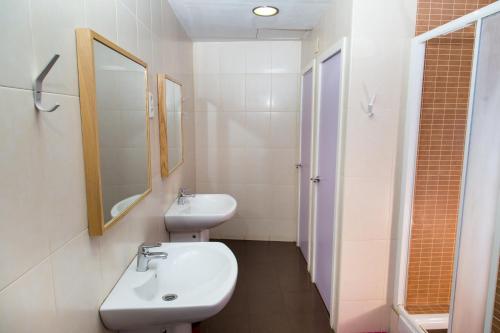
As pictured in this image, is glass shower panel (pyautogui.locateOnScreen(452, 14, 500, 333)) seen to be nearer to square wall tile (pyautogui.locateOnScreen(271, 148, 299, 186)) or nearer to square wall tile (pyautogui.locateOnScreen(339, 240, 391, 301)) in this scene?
square wall tile (pyautogui.locateOnScreen(339, 240, 391, 301))

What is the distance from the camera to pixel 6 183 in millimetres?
665

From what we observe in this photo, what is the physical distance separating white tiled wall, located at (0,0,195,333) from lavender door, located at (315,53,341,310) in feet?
4.72

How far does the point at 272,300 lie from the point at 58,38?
231 centimetres

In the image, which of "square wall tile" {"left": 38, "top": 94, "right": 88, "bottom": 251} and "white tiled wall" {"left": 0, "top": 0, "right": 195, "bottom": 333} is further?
"square wall tile" {"left": 38, "top": 94, "right": 88, "bottom": 251}

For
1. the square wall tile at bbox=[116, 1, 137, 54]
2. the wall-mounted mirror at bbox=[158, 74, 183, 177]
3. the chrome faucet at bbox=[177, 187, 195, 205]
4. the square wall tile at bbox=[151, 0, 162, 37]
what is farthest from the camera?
the chrome faucet at bbox=[177, 187, 195, 205]

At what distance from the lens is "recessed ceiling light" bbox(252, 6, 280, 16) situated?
237 centimetres

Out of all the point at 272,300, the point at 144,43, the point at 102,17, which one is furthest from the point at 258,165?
the point at 102,17

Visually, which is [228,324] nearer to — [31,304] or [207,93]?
[31,304]

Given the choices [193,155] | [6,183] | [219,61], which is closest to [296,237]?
[193,155]

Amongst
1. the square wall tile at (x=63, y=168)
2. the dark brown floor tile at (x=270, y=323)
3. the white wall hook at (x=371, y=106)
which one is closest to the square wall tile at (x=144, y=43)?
the square wall tile at (x=63, y=168)

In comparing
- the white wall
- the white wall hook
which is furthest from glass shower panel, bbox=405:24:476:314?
the white wall hook

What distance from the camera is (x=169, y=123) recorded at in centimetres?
221

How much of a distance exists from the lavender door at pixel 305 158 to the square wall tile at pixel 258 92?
1.32ft

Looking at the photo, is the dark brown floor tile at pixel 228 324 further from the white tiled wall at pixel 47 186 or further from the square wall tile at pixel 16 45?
the square wall tile at pixel 16 45
